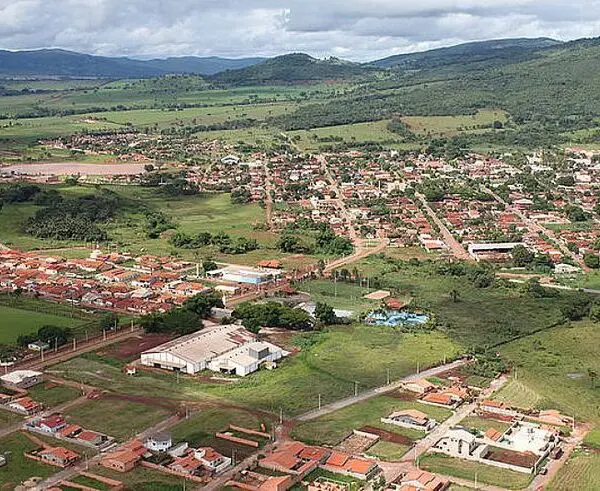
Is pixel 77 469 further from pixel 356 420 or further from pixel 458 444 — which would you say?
pixel 458 444

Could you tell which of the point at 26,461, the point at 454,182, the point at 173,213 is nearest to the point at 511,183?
the point at 454,182

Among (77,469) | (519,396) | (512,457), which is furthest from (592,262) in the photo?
(77,469)

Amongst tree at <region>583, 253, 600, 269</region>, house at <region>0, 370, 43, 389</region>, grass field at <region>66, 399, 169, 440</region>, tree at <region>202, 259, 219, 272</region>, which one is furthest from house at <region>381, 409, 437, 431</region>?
tree at <region>583, 253, 600, 269</region>

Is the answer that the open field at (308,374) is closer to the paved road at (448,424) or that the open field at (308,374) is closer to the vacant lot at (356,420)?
the vacant lot at (356,420)

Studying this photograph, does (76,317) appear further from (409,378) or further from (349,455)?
(349,455)

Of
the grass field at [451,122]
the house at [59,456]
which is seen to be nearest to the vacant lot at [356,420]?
the house at [59,456]

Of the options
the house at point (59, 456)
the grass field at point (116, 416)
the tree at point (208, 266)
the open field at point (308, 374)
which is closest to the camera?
the house at point (59, 456)
